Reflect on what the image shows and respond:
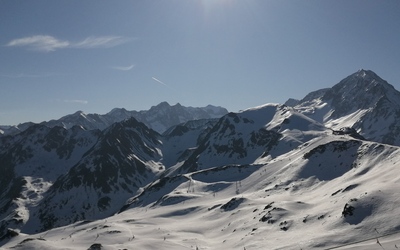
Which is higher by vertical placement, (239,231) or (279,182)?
(279,182)

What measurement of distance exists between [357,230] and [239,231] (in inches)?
1253

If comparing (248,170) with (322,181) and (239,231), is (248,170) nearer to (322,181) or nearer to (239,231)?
(322,181)

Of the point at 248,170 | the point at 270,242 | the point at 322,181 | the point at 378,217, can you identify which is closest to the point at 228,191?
the point at 248,170

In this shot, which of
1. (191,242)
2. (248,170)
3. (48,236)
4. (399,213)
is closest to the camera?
(399,213)

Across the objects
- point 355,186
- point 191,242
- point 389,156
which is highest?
point 389,156

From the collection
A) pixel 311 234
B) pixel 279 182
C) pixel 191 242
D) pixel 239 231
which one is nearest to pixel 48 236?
pixel 191 242

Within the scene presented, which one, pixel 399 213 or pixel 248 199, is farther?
pixel 248 199

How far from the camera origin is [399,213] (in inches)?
1698

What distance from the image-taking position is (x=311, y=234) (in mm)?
48812

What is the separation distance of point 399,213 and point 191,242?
40748mm

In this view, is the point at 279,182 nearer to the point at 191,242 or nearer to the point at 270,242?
the point at 191,242

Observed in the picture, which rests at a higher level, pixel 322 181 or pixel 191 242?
pixel 322 181

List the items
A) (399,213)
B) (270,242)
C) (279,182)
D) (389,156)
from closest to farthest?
(399,213) → (270,242) → (389,156) → (279,182)

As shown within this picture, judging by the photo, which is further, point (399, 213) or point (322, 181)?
point (322, 181)
